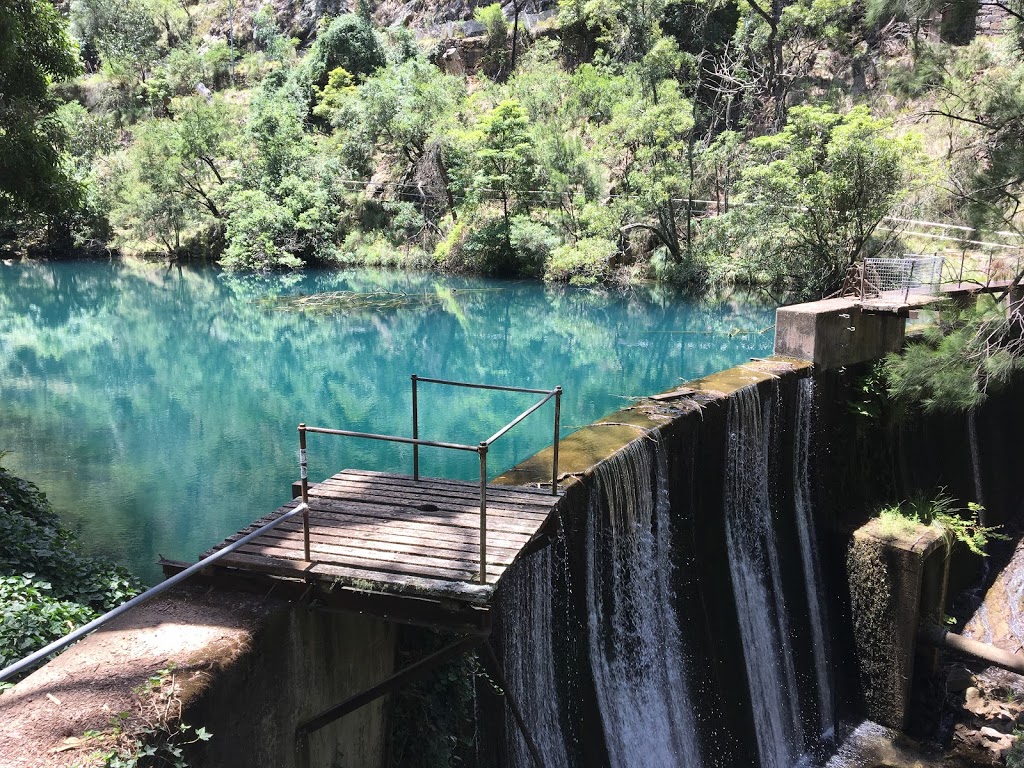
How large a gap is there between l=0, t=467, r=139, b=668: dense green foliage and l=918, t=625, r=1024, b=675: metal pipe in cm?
890

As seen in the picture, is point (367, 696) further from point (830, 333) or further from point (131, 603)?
point (830, 333)

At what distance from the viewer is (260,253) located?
38656mm

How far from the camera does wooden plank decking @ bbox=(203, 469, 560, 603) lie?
4352 millimetres

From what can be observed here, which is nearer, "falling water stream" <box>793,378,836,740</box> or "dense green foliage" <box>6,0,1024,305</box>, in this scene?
"falling water stream" <box>793,378,836,740</box>

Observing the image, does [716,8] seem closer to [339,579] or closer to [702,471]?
[702,471]

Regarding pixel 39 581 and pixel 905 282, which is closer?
pixel 39 581

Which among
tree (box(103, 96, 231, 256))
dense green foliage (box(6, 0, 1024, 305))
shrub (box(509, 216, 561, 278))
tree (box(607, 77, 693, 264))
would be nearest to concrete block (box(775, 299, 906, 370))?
dense green foliage (box(6, 0, 1024, 305))

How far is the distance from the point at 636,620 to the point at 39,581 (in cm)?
511

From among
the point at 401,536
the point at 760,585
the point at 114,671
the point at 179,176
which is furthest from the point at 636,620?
the point at 179,176

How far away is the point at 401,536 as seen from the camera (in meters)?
4.87

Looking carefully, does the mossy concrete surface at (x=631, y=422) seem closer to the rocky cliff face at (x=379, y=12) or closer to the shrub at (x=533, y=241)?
the shrub at (x=533, y=241)

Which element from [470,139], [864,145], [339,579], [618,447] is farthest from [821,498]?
[470,139]

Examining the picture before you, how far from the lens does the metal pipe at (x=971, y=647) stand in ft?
31.2

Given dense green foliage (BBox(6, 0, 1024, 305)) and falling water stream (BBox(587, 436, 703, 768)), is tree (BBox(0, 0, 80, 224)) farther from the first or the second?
dense green foliage (BBox(6, 0, 1024, 305))
